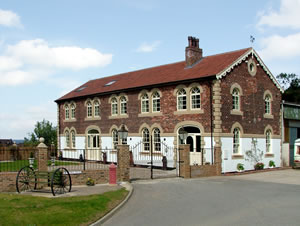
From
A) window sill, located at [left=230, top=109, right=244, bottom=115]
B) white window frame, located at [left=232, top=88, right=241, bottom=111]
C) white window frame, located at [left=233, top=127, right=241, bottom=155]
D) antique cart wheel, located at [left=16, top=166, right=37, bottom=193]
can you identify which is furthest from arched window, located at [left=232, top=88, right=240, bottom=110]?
antique cart wheel, located at [left=16, top=166, right=37, bottom=193]

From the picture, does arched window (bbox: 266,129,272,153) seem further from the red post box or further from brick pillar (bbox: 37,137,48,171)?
brick pillar (bbox: 37,137,48,171)

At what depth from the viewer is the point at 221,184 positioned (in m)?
18.9

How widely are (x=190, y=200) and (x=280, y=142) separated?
1863cm

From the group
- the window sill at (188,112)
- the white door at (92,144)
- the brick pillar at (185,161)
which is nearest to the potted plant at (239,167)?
the window sill at (188,112)

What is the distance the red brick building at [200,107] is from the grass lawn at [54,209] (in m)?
11.3

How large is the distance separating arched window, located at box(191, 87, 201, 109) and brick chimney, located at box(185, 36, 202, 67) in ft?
13.3

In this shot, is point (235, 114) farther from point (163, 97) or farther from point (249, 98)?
point (163, 97)

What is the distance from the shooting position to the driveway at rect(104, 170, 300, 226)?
1050 centimetres

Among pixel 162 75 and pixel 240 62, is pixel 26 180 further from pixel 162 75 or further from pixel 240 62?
pixel 240 62

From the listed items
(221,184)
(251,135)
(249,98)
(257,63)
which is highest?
(257,63)

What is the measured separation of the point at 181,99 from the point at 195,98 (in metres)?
1.28

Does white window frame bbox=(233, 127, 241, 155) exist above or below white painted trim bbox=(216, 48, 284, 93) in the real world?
below

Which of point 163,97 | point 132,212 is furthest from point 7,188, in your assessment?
point 163,97

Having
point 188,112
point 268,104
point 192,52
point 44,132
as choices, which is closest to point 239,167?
point 188,112
